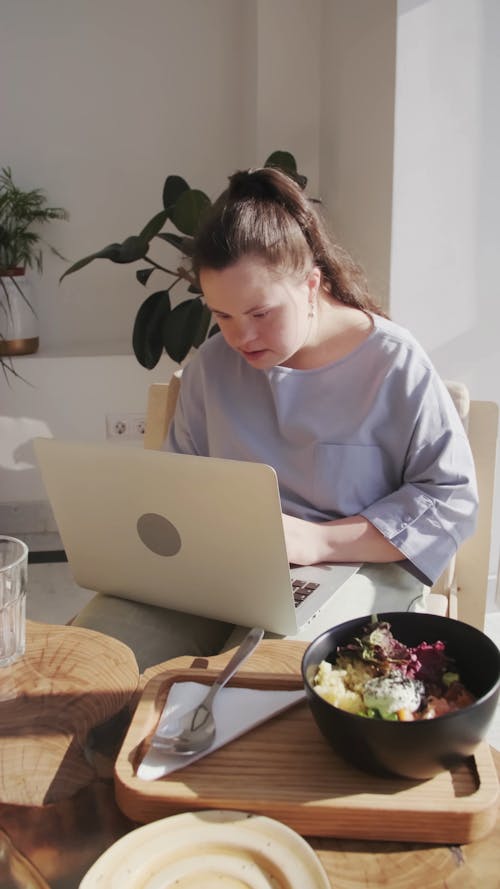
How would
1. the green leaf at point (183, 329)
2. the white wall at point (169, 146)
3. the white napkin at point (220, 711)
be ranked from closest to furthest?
the white napkin at point (220, 711), the white wall at point (169, 146), the green leaf at point (183, 329)

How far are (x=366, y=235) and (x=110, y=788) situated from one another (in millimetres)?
1697

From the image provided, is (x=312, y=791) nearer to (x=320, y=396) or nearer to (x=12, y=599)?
(x=12, y=599)

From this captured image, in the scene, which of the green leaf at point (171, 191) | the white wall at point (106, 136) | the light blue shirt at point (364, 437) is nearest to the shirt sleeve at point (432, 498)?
the light blue shirt at point (364, 437)

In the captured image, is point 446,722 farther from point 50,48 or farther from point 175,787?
point 50,48

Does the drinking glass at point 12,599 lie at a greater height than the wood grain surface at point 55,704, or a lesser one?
greater

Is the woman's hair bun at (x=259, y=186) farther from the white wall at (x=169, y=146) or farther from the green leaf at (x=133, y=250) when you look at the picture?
the green leaf at (x=133, y=250)

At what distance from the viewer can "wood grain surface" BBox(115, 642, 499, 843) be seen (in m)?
0.68

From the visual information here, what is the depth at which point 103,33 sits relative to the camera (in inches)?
109

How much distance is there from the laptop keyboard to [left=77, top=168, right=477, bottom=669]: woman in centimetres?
4

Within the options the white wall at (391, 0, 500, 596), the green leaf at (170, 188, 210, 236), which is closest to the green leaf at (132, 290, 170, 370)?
the green leaf at (170, 188, 210, 236)

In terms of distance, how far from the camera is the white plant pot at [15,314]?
9.05 ft

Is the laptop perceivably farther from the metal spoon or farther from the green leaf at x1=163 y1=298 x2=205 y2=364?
the green leaf at x1=163 y1=298 x2=205 y2=364

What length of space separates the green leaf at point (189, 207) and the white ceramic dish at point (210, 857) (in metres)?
1.83

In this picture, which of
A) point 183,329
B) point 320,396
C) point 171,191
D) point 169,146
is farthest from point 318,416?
point 169,146
